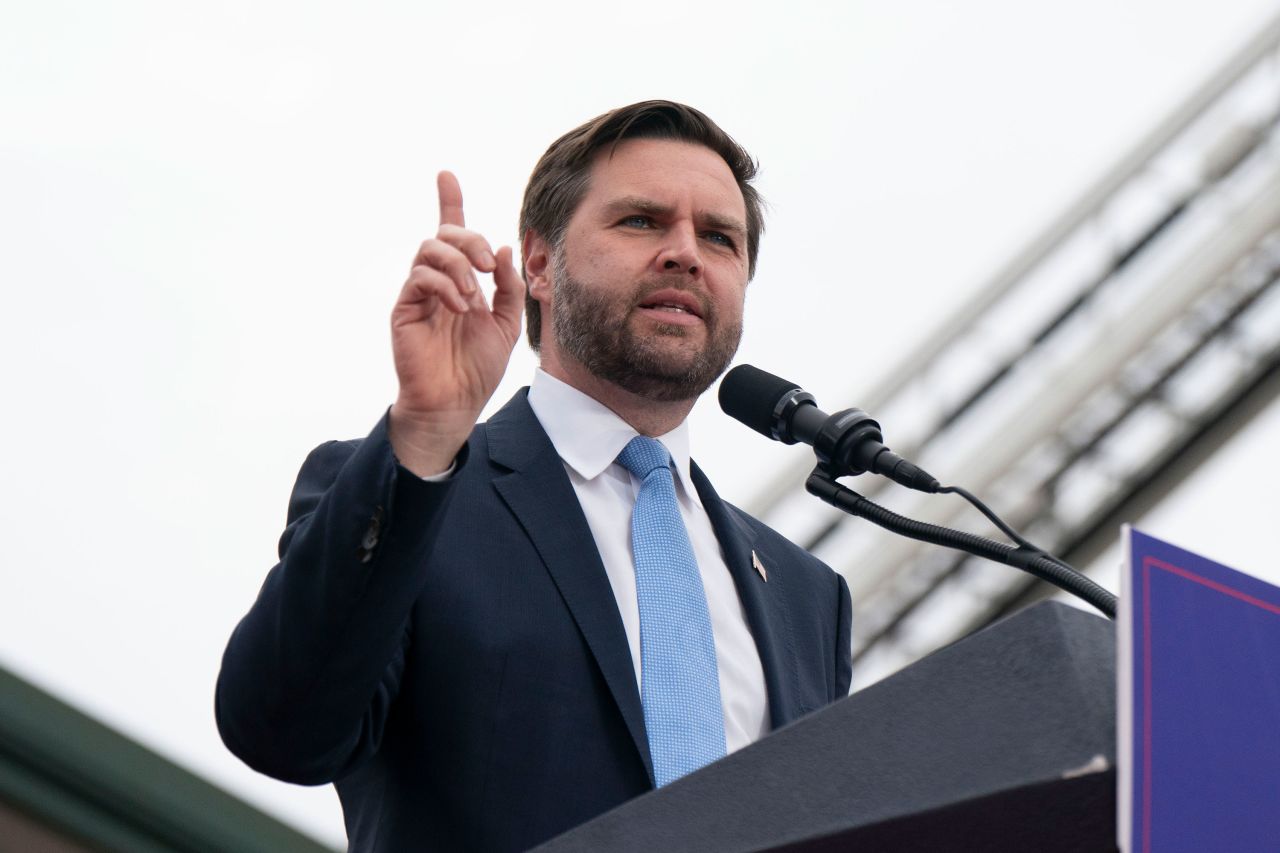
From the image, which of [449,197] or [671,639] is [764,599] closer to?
[671,639]

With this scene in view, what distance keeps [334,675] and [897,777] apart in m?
0.66

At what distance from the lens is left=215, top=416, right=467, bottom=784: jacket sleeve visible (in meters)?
1.26

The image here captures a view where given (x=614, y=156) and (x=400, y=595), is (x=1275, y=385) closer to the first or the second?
(x=614, y=156)

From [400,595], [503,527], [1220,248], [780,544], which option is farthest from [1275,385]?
[400,595]

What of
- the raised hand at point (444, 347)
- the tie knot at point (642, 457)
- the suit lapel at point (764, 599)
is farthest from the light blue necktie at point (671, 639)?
the raised hand at point (444, 347)

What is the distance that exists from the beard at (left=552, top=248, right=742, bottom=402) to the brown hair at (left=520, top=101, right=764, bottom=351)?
0.57 feet

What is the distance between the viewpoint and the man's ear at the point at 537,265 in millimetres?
2281

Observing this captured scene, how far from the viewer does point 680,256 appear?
1.99m

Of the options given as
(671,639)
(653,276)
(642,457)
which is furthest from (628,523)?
(653,276)

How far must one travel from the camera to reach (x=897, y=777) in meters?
0.77

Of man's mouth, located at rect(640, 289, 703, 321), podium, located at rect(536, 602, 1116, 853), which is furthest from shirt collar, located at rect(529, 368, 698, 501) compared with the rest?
podium, located at rect(536, 602, 1116, 853)

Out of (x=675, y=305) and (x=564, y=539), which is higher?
(x=675, y=305)

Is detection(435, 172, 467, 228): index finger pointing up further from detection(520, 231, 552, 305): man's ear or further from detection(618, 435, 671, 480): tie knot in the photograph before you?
detection(520, 231, 552, 305): man's ear

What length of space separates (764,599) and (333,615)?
2.49 feet
